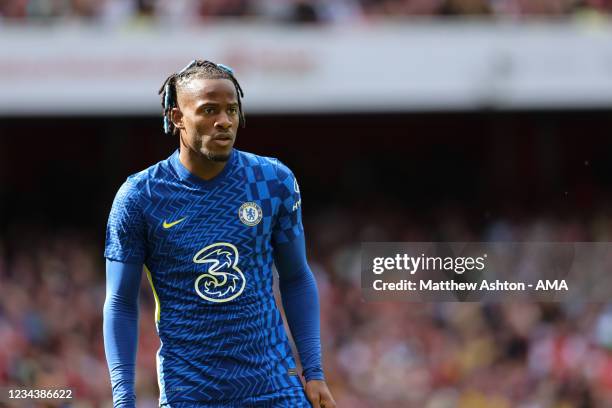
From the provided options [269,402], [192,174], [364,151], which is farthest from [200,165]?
[364,151]

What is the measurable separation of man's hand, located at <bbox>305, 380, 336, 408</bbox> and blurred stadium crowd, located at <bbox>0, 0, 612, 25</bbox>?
423 inches

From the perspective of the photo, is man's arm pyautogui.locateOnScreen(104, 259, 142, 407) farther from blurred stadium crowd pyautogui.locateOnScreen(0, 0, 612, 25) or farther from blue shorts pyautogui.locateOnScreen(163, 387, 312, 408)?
blurred stadium crowd pyautogui.locateOnScreen(0, 0, 612, 25)

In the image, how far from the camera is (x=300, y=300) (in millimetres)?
3930

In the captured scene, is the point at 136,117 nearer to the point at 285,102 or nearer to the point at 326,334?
the point at 285,102

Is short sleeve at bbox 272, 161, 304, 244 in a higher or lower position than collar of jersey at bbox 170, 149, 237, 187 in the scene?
lower

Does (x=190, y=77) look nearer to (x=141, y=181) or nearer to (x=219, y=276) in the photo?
(x=141, y=181)

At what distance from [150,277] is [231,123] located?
0.58 metres

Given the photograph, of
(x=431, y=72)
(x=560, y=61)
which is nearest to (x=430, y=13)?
(x=431, y=72)

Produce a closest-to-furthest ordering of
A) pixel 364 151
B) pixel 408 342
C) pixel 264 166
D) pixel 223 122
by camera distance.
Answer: pixel 223 122 < pixel 264 166 < pixel 408 342 < pixel 364 151

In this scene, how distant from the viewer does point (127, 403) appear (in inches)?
147

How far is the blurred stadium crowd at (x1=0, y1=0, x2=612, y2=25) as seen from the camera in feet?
46.7

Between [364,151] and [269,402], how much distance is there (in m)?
13.1

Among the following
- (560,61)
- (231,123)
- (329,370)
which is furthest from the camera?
(560,61)

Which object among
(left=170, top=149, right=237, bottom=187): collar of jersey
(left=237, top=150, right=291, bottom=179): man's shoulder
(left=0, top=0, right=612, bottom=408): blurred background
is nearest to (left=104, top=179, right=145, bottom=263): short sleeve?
(left=170, top=149, right=237, bottom=187): collar of jersey
